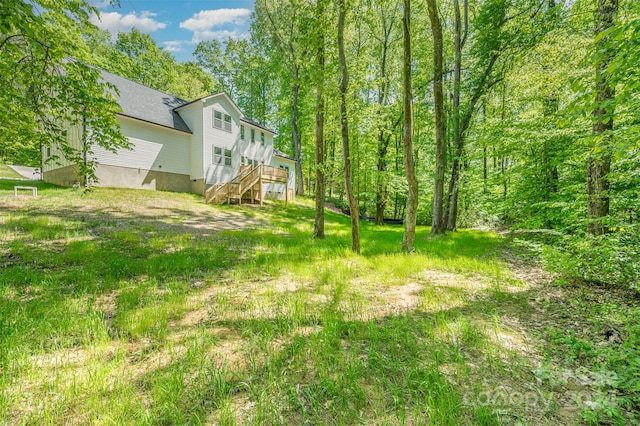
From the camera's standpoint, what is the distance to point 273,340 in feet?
8.80

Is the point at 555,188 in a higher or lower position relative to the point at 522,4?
lower

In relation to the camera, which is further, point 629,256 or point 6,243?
point 6,243

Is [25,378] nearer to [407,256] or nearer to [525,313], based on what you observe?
[525,313]

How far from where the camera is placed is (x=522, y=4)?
9367 millimetres

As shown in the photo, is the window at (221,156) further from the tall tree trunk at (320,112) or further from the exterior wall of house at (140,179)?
the tall tree trunk at (320,112)

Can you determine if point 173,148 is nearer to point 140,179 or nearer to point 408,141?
point 140,179

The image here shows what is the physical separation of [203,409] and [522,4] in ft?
48.0

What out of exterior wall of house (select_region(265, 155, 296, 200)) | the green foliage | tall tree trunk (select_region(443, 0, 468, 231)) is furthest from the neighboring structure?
the green foliage

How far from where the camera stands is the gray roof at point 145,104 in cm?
1630


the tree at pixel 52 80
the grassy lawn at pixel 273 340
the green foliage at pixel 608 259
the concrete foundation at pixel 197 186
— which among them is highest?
the tree at pixel 52 80

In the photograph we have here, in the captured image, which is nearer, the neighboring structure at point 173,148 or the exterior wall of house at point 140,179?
the exterior wall of house at point 140,179

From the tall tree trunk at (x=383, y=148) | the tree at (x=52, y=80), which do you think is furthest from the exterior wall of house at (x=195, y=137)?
the tree at (x=52, y=80)

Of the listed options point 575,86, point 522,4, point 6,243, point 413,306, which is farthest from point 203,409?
point 522,4

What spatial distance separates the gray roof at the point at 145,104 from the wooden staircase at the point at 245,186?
5.72 m
